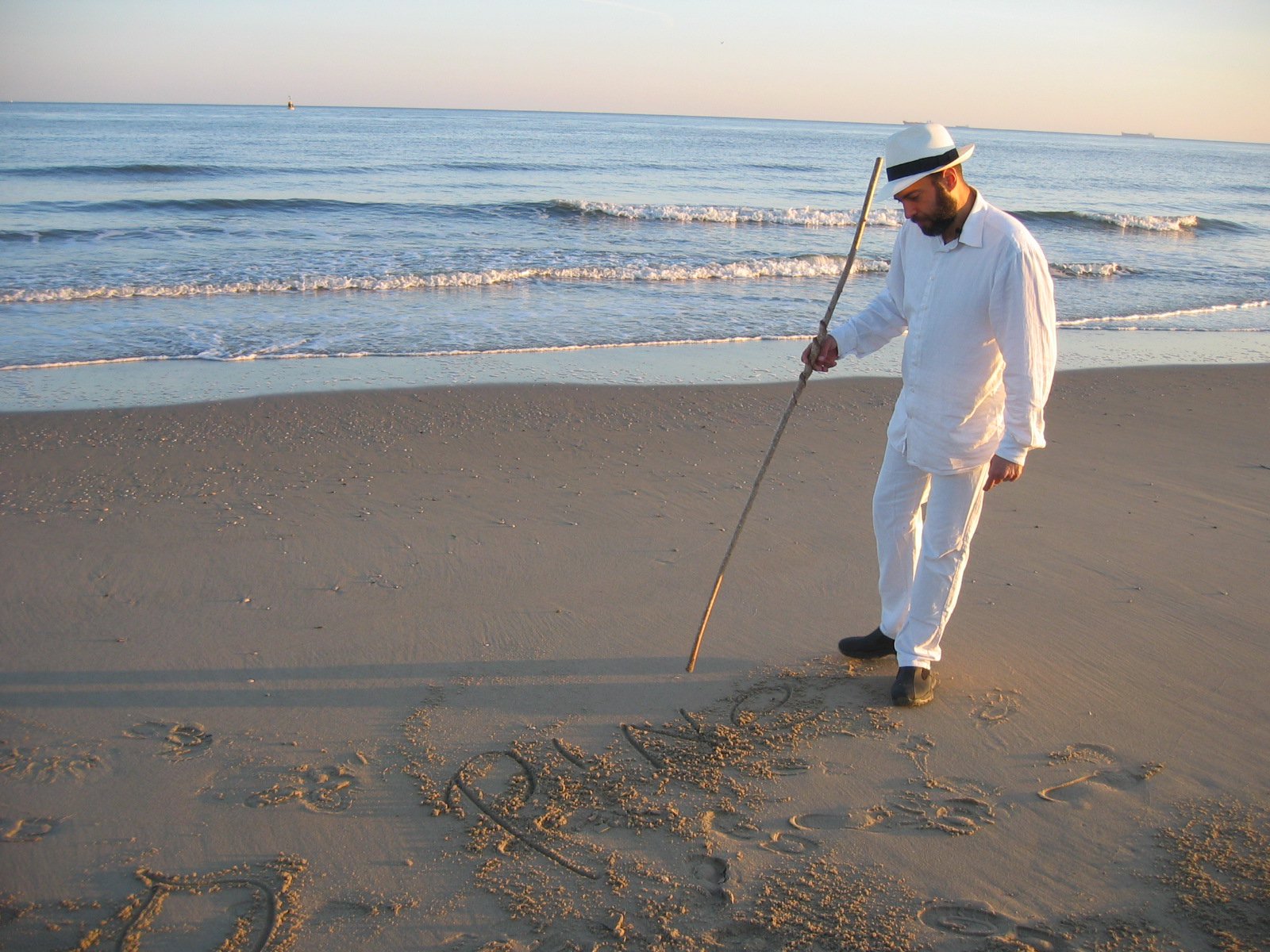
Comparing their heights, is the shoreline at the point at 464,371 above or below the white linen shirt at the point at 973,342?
below

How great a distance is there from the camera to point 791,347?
31.0 ft

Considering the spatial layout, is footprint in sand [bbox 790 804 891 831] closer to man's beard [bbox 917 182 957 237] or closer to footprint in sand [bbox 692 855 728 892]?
footprint in sand [bbox 692 855 728 892]

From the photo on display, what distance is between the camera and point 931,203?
116 inches

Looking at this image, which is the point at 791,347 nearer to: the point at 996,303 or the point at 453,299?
the point at 453,299

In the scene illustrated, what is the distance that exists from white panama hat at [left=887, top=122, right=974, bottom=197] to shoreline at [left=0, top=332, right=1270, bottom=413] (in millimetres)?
4876

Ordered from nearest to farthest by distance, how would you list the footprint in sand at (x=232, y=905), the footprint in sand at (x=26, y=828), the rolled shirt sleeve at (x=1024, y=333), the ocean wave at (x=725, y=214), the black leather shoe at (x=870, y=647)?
the footprint in sand at (x=232, y=905) < the footprint in sand at (x=26, y=828) < the rolled shirt sleeve at (x=1024, y=333) < the black leather shoe at (x=870, y=647) < the ocean wave at (x=725, y=214)

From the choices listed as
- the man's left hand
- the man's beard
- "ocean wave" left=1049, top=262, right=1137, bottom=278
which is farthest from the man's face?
"ocean wave" left=1049, top=262, right=1137, bottom=278

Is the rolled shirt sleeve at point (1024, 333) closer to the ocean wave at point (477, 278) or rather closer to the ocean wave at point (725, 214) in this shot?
the ocean wave at point (477, 278)

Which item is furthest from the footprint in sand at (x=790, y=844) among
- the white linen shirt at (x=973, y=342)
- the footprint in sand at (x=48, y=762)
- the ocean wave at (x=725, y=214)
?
the ocean wave at (x=725, y=214)

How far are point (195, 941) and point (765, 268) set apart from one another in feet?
42.6

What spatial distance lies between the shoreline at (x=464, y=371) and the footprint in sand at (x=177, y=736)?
13.8 ft

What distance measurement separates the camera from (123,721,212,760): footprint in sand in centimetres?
302

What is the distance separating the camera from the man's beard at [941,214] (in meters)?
2.91

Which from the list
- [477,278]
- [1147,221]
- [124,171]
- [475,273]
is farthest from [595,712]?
[124,171]
